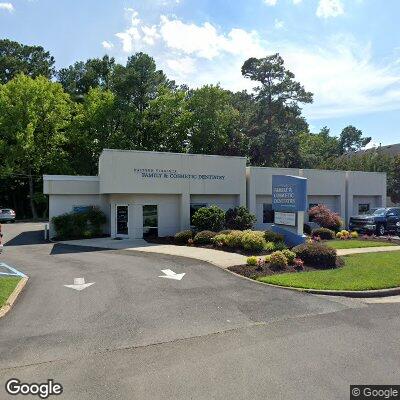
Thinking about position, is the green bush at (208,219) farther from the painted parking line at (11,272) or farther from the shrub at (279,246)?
the painted parking line at (11,272)

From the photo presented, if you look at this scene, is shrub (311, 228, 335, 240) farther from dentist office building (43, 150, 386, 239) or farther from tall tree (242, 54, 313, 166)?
tall tree (242, 54, 313, 166)

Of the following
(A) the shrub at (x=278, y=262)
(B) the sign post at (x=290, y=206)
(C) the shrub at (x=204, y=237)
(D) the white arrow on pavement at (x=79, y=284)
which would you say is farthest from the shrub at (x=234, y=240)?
(D) the white arrow on pavement at (x=79, y=284)

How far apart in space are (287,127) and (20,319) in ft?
138

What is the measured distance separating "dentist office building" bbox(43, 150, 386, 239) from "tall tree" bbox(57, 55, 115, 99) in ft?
112

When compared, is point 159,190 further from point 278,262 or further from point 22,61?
point 22,61

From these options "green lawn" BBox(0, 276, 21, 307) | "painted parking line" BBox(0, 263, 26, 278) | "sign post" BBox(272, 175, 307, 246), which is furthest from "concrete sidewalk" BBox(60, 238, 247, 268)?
"green lawn" BBox(0, 276, 21, 307)

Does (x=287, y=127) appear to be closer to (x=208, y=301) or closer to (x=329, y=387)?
(x=208, y=301)

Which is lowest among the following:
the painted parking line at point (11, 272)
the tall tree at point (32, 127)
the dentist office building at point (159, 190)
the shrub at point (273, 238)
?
the painted parking line at point (11, 272)

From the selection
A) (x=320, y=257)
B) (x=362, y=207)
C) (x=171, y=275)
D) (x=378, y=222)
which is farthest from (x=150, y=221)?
→ (x=362, y=207)

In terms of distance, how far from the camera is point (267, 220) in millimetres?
27562

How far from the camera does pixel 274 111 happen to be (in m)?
45.7

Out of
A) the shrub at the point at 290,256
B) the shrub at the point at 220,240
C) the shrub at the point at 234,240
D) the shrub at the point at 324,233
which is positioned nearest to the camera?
the shrub at the point at 290,256

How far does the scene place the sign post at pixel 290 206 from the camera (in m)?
18.6

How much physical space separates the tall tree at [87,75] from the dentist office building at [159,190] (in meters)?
34.3
